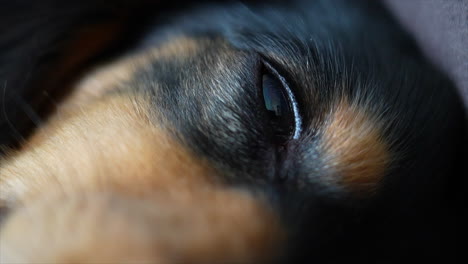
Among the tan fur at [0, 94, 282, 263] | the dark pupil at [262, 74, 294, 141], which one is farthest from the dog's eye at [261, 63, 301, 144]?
the tan fur at [0, 94, 282, 263]

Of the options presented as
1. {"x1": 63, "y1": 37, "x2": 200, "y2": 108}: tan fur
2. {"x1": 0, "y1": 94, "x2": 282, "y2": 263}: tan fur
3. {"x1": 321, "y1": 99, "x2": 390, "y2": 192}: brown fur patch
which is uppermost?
{"x1": 63, "y1": 37, "x2": 200, "y2": 108}: tan fur

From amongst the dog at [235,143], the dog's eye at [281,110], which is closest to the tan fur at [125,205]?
the dog at [235,143]

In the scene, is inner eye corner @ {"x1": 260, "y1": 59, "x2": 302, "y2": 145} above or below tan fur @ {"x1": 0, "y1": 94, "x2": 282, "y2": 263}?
above

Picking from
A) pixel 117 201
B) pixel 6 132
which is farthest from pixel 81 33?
pixel 117 201

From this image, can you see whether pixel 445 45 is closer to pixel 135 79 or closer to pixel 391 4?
pixel 391 4

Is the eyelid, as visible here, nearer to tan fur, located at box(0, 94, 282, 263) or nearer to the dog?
the dog

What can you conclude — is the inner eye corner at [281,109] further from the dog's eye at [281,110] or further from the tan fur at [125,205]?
the tan fur at [125,205]
